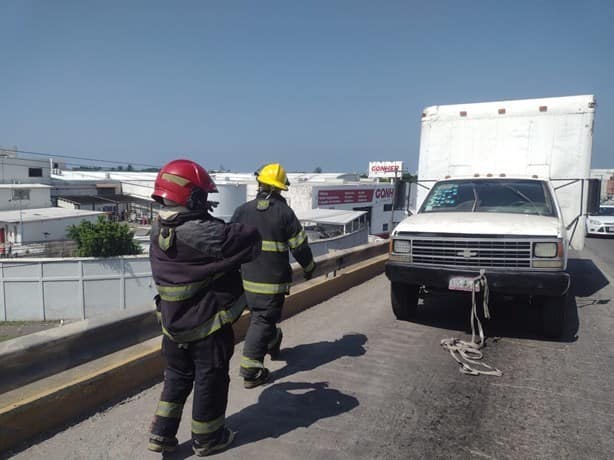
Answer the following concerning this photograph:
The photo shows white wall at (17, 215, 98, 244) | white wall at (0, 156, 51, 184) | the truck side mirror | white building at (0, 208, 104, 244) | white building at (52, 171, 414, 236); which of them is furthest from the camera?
white wall at (0, 156, 51, 184)

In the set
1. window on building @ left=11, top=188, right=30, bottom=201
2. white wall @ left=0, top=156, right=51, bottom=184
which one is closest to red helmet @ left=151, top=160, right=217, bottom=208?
window on building @ left=11, top=188, right=30, bottom=201

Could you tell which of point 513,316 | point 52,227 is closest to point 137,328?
point 513,316

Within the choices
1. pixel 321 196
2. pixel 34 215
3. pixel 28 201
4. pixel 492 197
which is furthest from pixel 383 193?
pixel 492 197

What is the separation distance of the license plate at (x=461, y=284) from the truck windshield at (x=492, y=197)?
1.48 meters

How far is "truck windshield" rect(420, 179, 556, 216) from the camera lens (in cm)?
620

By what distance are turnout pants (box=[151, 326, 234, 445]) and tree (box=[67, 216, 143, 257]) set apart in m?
30.7

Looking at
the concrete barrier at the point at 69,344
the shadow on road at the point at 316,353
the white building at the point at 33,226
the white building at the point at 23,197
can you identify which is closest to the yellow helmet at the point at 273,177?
the concrete barrier at the point at 69,344

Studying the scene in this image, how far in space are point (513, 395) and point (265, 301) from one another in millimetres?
2230

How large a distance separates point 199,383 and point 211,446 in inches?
18.0

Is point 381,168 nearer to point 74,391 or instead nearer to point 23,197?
point 23,197

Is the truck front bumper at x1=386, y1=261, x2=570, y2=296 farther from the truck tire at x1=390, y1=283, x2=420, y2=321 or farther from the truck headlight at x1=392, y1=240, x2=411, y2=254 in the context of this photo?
the truck tire at x1=390, y1=283, x2=420, y2=321

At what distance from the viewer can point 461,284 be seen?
5160 mm

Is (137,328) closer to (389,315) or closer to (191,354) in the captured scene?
(191,354)

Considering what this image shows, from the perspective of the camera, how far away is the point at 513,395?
3953 millimetres
